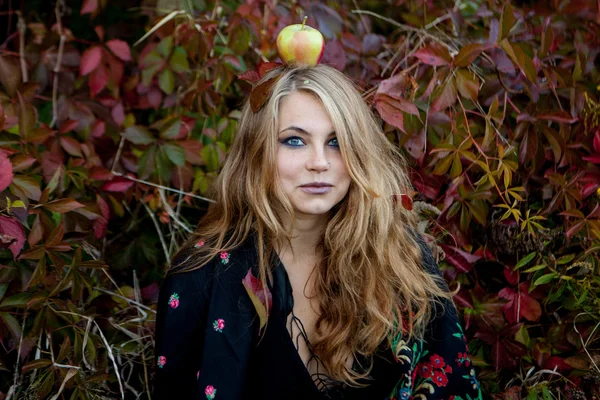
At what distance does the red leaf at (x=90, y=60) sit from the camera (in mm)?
2004

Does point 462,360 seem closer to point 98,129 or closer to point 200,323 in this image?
point 200,323

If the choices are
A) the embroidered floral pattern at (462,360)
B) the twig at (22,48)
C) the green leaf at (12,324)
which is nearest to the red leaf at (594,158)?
the embroidered floral pattern at (462,360)

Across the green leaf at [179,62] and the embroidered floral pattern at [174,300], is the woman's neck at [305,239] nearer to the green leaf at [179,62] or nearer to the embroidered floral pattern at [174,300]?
the embroidered floral pattern at [174,300]

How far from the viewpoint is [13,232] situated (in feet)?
4.86

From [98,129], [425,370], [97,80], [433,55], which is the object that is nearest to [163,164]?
[98,129]

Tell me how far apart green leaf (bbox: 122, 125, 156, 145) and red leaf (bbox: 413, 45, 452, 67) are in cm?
85

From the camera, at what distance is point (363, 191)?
1.64 m

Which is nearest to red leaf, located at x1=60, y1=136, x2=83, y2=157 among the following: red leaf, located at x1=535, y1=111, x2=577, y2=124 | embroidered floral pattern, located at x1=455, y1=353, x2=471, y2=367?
embroidered floral pattern, located at x1=455, y1=353, x2=471, y2=367

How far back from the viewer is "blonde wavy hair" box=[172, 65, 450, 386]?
5.20 feet

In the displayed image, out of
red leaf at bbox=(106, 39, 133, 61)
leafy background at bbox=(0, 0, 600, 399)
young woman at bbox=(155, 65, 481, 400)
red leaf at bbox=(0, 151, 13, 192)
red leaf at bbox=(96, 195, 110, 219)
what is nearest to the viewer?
red leaf at bbox=(0, 151, 13, 192)

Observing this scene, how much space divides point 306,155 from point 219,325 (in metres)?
0.48

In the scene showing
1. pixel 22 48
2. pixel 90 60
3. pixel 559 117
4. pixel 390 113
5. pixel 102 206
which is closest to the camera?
pixel 390 113

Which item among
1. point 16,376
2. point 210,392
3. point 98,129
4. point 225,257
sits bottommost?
point 16,376

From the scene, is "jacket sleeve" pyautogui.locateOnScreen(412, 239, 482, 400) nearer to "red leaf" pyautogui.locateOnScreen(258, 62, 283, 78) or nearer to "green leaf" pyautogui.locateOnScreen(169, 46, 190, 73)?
"red leaf" pyautogui.locateOnScreen(258, 62, 283, 78)
